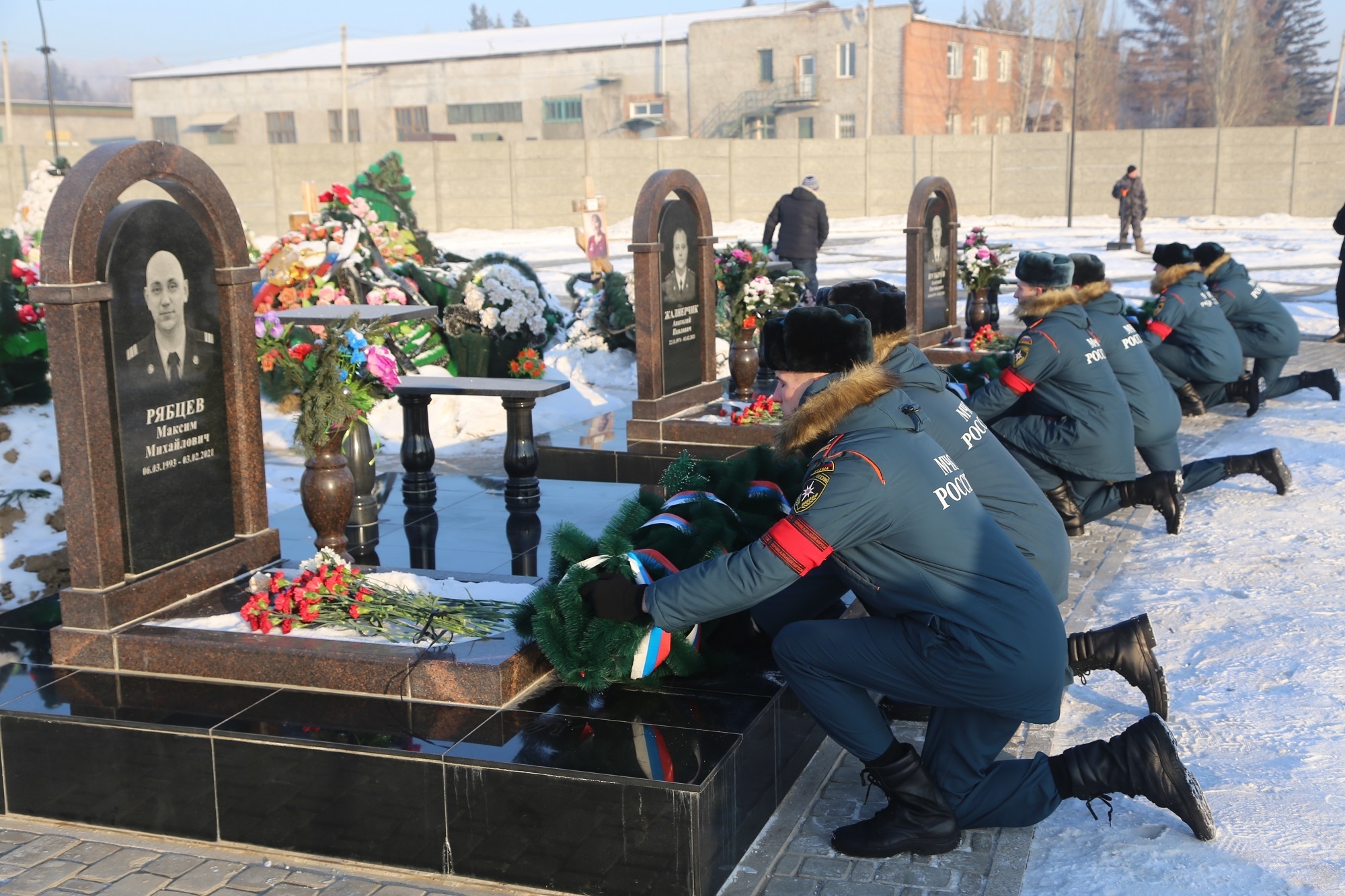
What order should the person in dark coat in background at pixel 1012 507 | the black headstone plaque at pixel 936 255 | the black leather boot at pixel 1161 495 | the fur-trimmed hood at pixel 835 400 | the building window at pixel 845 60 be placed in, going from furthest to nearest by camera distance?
1. the building window at pixel 845 60
2. the black headstone plaque at pixel 936 255
3. the black leather boot at pixel 1161 495
4. the person in dark coat in background at pixel 1012 507
5. the fur-trimmed hood at pixel 835 400

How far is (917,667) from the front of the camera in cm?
337

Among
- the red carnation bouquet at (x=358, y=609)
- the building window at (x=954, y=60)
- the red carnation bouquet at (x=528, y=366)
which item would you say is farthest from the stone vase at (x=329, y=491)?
the building window at (x=954, y=60)

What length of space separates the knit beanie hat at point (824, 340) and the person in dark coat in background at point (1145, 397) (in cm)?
347

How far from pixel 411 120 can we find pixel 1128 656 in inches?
2141

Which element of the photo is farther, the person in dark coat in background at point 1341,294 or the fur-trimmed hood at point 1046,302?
the person in dark coat in background at point 1341,294

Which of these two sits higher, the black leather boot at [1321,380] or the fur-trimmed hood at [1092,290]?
the fur-trimmed hood at [1092,290]

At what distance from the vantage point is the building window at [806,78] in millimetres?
49312

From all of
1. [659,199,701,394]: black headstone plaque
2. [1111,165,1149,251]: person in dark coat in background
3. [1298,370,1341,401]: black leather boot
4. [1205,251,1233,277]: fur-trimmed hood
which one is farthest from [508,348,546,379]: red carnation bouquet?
[1111,165,1149,251]: person in dark coat in background

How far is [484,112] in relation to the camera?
53.7 metres

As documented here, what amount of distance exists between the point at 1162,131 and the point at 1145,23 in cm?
3439

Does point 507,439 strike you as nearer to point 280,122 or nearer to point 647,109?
point 647,109

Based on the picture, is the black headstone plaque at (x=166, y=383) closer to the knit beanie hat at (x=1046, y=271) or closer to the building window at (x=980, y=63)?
the knit beanie hat at (x=1046, y=271)

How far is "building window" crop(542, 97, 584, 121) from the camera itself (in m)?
52.6

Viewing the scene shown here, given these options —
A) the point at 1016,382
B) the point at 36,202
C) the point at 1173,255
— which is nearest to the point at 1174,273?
the point at 1173,255
